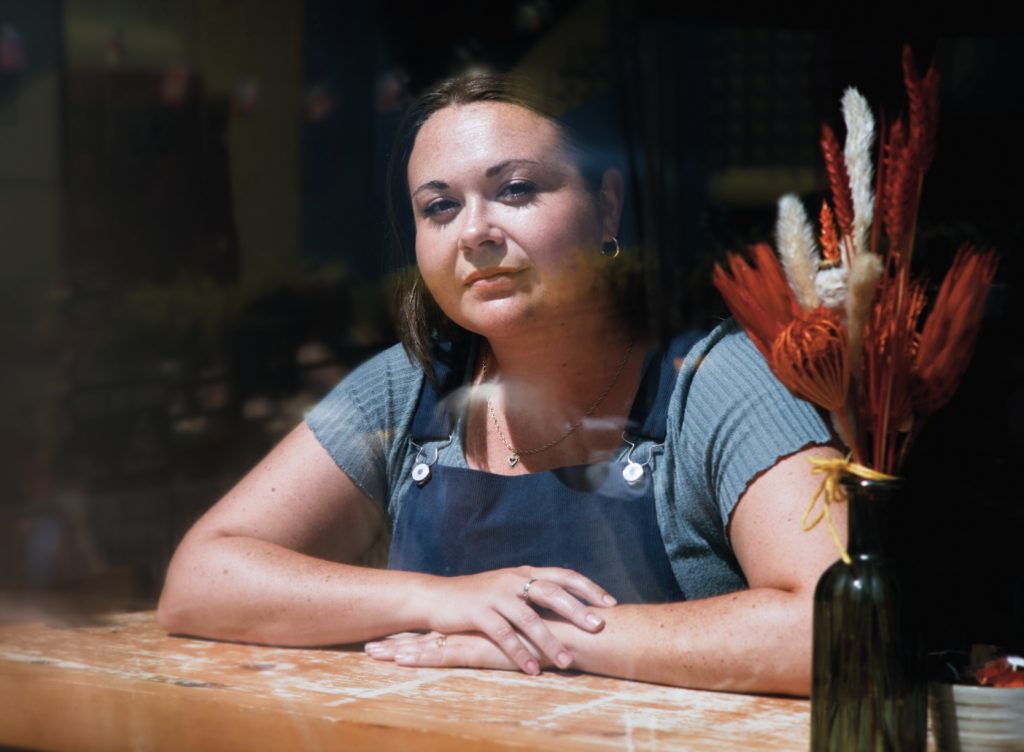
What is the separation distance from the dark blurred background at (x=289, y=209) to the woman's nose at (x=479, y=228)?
0.57 feet

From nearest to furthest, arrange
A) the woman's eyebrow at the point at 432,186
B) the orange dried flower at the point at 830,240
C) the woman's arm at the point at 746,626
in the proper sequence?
1. the orange dried flower at the point at 830,240
2. the woman's arm at the point at 746,626
3. the woman's eyebrow at the point at 432,186

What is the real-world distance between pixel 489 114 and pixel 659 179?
255mm

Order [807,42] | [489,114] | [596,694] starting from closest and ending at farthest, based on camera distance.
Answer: [596,694], [807,42], [489,114]

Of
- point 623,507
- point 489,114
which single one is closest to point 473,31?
point 489,114

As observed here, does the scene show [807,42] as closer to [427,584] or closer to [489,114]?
[489,114]

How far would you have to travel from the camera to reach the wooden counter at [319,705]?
1.31m

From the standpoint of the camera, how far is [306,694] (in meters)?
1.49

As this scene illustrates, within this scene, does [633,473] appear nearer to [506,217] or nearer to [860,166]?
[506,217]

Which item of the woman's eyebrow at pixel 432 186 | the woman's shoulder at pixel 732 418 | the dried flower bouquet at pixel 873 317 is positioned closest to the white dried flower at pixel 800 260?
the dried flower bouquet at pixel 873 317

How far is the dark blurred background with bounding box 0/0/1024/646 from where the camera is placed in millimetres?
1629

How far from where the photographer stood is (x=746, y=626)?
144 centimetres

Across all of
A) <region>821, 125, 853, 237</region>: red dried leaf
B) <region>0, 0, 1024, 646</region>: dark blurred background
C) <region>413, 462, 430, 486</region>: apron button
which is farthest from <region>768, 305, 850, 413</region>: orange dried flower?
<region>413, 462, 430, 486</region>: apron button

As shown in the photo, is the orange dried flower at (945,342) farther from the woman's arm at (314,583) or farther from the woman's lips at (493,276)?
the woman's lips at (493,276)

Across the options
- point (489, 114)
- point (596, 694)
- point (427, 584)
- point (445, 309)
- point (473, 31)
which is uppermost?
point (473, 31)
